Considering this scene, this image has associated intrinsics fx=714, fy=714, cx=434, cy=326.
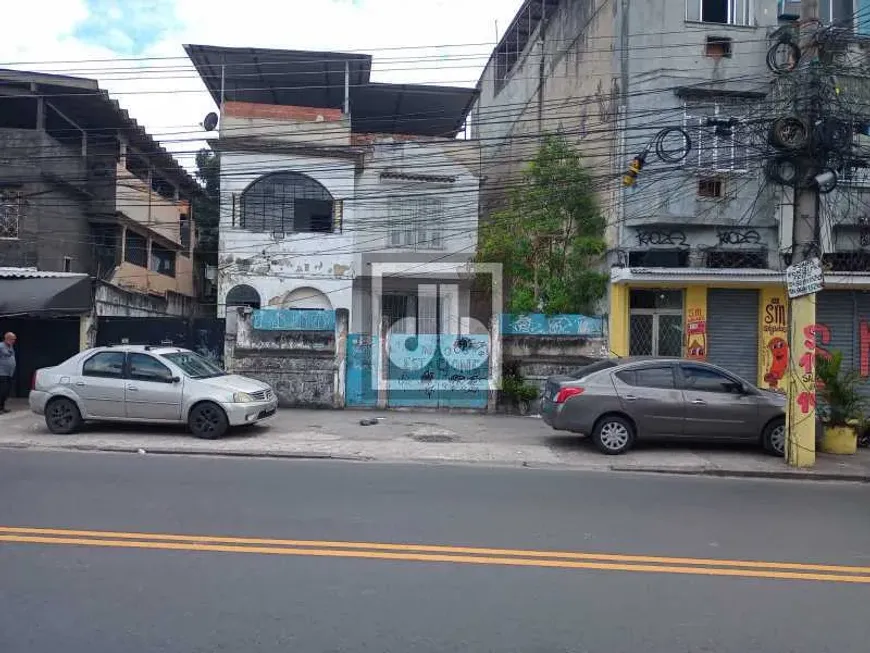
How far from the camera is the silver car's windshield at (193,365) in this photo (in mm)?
12070

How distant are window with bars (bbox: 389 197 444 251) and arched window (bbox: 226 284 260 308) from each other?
450 cm

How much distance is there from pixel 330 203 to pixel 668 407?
13.7 meters

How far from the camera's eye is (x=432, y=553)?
18.9 ft

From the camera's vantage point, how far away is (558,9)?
71.8ft

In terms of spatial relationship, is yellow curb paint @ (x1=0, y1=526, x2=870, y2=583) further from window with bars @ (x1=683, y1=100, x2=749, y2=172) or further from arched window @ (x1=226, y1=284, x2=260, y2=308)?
arched window @ (x1=226, y1=284, x2=260, y2=308)

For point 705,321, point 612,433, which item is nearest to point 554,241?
point 705,321

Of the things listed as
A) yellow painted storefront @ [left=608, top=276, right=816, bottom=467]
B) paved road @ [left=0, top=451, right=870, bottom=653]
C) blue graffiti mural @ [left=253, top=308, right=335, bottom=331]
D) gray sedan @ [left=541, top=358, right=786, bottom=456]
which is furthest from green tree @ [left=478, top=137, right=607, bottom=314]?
paved road @ [left=0, top=451, right=870, bottom=653]

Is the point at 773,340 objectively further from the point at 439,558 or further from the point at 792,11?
the point at 439,558

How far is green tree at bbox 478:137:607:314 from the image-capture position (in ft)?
58.3

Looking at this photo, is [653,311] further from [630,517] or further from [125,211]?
[125,211]

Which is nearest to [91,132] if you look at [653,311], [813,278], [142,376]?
[142,376]

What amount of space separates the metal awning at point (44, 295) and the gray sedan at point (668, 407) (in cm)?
1053

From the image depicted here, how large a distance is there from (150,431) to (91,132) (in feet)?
46.3

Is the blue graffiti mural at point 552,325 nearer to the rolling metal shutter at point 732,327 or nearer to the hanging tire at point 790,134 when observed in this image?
the rolling metal shutter at point 732,327
